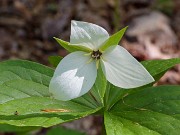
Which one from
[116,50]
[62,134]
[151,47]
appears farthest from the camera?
[151,47]

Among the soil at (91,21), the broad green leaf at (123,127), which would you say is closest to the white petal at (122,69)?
the broad green leaf at (123,127)

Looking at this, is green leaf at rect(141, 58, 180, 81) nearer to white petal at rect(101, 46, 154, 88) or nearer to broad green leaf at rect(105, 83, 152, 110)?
broad green leaf at rect(105, 83, 152, 110)

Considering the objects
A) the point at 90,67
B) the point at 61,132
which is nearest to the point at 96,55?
the point at 90,67

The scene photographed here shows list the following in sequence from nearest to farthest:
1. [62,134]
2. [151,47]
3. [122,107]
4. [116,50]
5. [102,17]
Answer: [116,50] < [122,107] < [62,134] < [151,47] < [102,17]

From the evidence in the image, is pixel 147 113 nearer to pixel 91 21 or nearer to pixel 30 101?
pixel 30 101

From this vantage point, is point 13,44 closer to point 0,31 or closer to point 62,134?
point 0,31

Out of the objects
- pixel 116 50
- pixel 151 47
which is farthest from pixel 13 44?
pixel 116 50
